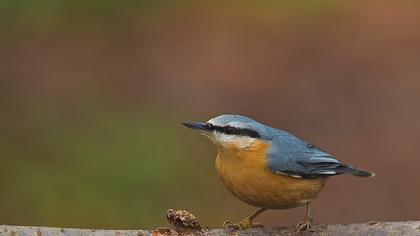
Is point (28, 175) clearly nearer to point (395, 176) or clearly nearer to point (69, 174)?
point (69, 174)

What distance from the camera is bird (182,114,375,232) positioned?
5.50 metres

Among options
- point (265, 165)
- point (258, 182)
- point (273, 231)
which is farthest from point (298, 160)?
point (273, 231)

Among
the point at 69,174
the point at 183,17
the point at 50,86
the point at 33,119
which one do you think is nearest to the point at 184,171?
the point at 69,174

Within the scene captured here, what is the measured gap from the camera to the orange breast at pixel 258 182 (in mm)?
5480

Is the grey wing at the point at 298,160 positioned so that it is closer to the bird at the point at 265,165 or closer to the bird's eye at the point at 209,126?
the bird at the point at 265,165

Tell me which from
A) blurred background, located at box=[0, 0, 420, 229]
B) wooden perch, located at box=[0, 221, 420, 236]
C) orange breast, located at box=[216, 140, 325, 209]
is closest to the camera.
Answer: wooden perch, located at box=[0, 221, 420, 236]

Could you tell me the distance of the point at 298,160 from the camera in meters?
5.75

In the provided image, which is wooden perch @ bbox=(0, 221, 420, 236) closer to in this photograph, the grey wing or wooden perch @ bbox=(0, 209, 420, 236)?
wooden perch @ bbox=(0, 209, 420, 236)

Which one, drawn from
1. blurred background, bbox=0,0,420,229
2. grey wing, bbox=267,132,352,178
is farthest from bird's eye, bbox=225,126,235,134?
blurred background, bbox=0,0,420,229

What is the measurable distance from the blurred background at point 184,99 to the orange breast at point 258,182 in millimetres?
3741

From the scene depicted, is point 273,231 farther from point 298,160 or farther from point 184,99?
point 184,99

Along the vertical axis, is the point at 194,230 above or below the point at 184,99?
above

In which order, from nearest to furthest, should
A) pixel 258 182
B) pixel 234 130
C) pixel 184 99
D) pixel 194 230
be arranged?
pixel 194 230 → pixel 258 182 → pixel 234 130 → pixel 184 99

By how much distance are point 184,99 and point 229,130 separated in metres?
7.42
